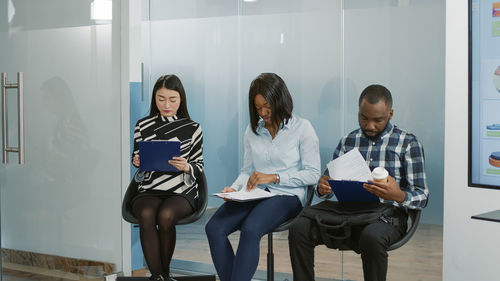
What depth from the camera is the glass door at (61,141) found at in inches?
125

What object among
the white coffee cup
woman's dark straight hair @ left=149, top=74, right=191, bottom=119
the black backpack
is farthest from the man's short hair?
woman's dark straight hair @ left=149, top=74, right=191, bottom=119

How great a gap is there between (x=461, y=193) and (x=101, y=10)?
103 inches

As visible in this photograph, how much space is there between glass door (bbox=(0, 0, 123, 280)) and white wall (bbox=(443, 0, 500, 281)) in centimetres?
223

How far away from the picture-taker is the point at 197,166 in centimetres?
335

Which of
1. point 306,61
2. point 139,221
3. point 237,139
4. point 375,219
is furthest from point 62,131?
point 375,219

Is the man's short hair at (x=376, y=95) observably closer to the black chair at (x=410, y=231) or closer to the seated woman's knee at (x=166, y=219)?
the black chair at (x=410, y=231)

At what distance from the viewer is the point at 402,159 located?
2855mm

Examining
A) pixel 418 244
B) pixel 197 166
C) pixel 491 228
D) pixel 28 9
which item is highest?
pixel 28 9

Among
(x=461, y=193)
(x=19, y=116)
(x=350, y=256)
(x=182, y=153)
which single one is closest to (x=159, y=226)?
(x=182, y=153)

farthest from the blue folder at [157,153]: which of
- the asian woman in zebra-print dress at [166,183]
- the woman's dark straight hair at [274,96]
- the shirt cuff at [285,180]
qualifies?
the shirt cuff at [285,180]

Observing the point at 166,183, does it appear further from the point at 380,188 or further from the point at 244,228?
the point at 380,188

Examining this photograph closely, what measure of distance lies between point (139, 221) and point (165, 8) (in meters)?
1.84

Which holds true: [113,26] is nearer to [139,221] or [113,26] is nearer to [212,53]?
[212,53]

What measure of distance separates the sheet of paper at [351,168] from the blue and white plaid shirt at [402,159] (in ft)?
0.58
